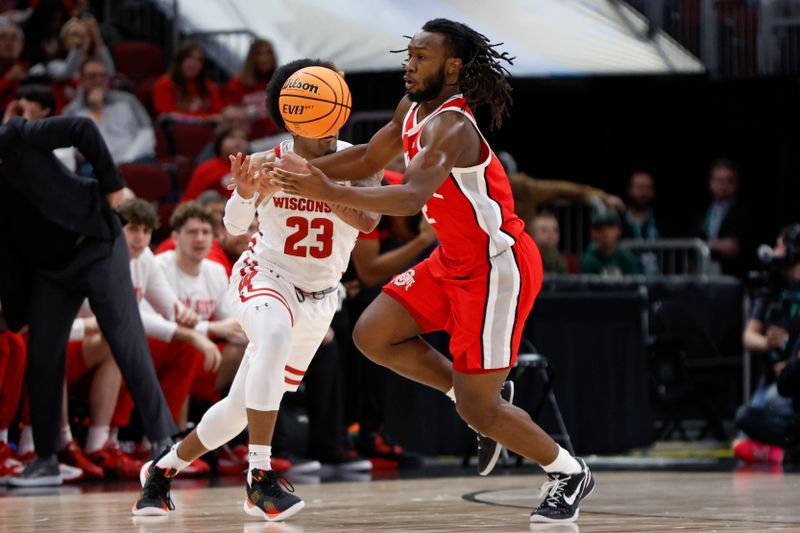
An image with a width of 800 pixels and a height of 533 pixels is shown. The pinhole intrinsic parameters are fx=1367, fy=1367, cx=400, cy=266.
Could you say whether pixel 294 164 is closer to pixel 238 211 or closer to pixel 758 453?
pixel 238 211

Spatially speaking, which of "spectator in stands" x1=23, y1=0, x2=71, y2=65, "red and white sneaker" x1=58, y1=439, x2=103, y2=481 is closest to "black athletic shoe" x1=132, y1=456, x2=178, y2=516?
"red and white sneaker" x1=58, y1=439, x2=103, y2=481

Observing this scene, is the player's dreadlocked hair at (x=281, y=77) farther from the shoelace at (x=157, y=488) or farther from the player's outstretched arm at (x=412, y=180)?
the shoelace at (x=157, y=488)

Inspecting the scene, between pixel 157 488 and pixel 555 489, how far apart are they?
157 cm

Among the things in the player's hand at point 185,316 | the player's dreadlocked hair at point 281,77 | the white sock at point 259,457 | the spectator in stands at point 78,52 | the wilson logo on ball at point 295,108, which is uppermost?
the spectator in stands at point 78,52

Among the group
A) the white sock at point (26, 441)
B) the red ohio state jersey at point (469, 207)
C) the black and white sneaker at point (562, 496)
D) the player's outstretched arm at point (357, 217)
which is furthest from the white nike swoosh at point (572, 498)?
the white sock at point (26, 441)

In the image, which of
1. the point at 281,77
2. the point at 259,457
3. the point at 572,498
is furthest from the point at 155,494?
the point at 281,77

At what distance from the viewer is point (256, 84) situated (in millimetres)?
12562

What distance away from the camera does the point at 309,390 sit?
323 inches

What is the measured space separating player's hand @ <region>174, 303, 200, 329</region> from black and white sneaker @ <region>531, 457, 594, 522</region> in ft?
10.4

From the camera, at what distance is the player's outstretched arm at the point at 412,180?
466cm

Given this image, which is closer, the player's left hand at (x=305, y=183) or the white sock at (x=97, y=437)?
the player's left hand at (x=305, y=183)

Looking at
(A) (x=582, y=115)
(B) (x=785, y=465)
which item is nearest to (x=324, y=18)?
(A) (x=582, y=115)

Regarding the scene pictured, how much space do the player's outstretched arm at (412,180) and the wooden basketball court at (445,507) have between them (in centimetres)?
118

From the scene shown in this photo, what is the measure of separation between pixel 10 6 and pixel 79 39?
2642 millimetres
